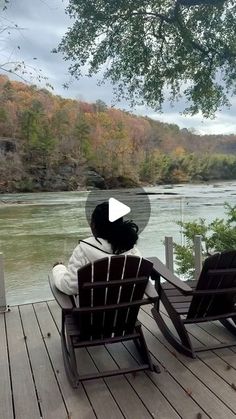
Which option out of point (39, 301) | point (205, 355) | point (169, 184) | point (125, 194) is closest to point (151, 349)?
point (205, 355)

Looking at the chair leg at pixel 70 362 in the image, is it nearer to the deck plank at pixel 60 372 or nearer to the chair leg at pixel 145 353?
the deck plank at pixel 60 372

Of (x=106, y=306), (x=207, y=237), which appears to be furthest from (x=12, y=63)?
(x=207, y=237)

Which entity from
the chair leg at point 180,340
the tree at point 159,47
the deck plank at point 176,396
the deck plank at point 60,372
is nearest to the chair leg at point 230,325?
the chair leg at point 180,340

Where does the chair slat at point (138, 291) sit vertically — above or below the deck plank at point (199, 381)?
above

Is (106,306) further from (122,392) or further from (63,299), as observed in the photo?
(122,392)

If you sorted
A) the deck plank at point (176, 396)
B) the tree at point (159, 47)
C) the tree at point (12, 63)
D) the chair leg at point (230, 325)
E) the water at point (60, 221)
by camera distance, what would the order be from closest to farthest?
the deck plank at point (176, 396) < the chair leg at point (230, 325) < the tree at point (12, 63) < the water at point (60, 221) < the tree at point (159, 47)

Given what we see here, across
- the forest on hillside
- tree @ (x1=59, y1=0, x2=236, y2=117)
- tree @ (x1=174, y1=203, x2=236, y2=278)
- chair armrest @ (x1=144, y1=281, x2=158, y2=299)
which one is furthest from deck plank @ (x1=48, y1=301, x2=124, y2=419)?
tree @ (x1=59, y1=0, x2=236, y2=117)

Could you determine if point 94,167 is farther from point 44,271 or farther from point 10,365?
point 10,365
